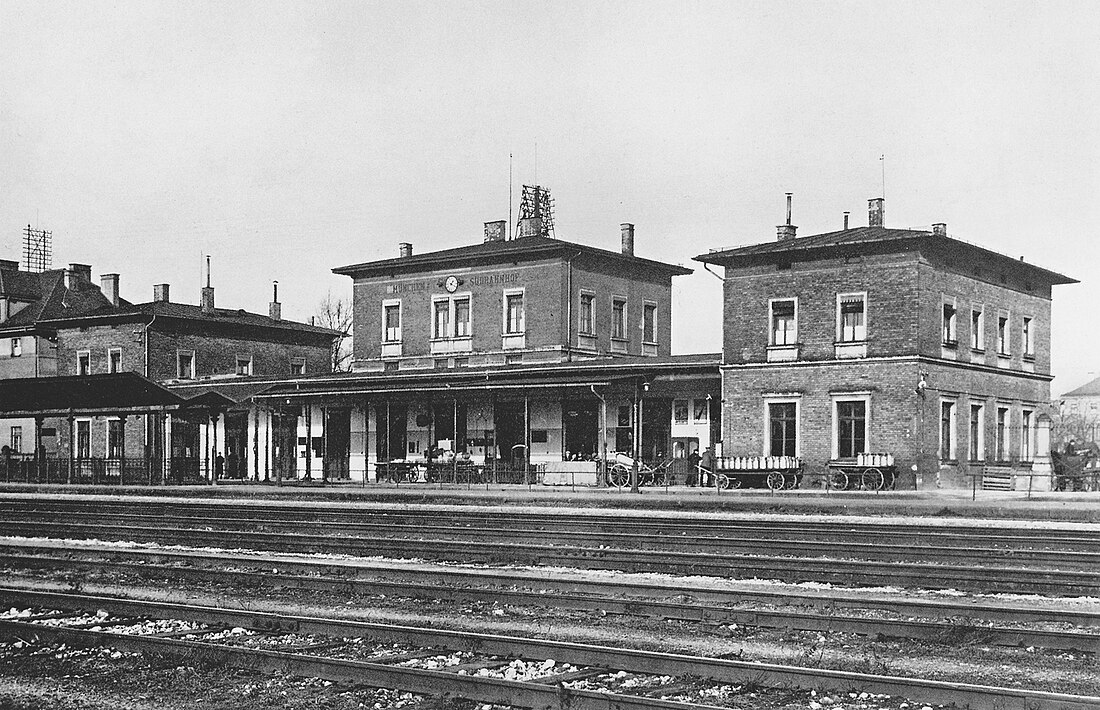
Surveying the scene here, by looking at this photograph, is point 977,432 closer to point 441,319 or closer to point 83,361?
point 441,319

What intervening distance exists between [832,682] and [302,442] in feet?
119

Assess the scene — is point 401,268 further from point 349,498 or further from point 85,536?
point 85,536

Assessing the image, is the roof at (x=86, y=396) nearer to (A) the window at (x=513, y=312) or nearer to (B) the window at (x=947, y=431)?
(A) the window at (x=513, y=312)

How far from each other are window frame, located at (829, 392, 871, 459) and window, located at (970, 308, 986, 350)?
4.87 metres

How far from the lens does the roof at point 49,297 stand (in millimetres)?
55375

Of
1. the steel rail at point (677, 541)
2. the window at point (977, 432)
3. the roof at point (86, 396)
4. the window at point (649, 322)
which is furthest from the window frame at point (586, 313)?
the steel rail at point (677, 541)

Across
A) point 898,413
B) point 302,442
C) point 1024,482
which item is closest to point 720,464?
point 898,413

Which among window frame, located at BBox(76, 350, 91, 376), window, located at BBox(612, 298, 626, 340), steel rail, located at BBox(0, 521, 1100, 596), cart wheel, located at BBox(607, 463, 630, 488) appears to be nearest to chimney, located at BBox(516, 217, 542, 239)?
window, located at BBox(612, 298, 626, 340)

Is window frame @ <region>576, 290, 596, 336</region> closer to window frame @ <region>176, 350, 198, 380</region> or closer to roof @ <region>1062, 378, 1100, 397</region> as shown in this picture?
window frame @ <region>176, 350, 198, 380</region>

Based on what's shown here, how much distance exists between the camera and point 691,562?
15062 mm

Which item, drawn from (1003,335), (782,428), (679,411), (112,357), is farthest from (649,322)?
(112,357)

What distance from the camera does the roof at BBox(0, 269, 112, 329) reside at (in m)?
55.4

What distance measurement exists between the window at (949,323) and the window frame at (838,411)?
133 inches

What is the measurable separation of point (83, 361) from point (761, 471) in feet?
108
